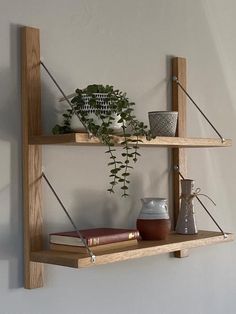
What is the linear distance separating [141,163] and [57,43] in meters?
0.46

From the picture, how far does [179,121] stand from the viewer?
5.93 ft

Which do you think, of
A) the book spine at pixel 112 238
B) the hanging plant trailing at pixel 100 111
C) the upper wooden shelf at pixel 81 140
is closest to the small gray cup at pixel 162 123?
the upper wooden shelf at pixel 81 140

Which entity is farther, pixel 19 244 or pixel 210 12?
pixel 210 12

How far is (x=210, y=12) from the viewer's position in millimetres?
2004

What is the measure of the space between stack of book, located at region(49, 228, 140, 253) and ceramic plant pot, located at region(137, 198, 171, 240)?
0.32ft

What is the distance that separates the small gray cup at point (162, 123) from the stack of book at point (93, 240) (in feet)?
0.99

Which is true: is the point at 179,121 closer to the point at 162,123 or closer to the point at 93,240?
the point at 162,123

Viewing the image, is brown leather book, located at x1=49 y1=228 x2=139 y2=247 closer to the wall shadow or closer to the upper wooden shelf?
the wall shadow

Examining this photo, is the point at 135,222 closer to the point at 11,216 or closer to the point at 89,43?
the point at 11,216

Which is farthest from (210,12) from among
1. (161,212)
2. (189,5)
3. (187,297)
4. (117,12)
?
(187,297)

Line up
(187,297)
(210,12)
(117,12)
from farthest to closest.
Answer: (210,12) < (187,297) < (117,12)

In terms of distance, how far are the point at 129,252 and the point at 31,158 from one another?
337mm

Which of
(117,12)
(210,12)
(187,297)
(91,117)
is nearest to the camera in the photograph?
(91,117)

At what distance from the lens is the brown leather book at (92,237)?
1.33 meters
